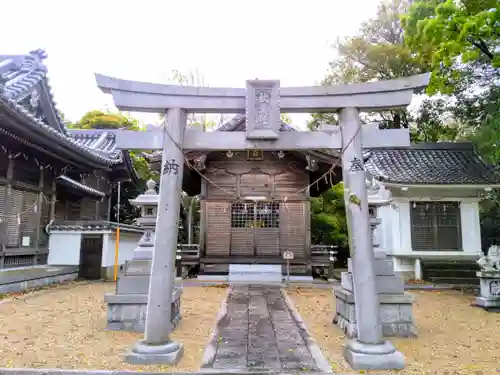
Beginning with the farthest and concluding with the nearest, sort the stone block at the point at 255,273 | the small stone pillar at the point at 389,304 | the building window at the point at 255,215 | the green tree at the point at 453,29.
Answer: the building window at the point at 255,215 < the stone block at the point at 255,273 < the green tree at the point at 453,29 < the small stone pillar at the point at 389,304

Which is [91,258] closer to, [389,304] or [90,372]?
[90,372]

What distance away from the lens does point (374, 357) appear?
5371 mm

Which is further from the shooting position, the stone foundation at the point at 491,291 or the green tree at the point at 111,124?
the green tree at the point at 111,124

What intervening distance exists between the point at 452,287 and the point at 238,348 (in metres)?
11.3

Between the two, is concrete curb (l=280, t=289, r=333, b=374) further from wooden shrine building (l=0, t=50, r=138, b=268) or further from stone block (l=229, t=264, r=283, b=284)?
wooden shrine building (l=0, t=50, r=138, b=268)

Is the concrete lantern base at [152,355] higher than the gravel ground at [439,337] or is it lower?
higher

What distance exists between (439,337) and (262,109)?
5.26 meters

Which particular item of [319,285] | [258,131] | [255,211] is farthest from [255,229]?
[258,131]

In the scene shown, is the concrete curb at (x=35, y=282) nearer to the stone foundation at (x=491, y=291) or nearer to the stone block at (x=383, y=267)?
the stone block at (x=383, y=267)

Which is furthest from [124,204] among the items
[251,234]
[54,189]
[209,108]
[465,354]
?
[465,354]

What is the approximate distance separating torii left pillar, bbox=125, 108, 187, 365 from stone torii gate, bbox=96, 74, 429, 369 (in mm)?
15

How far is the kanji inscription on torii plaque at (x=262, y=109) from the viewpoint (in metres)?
6.21

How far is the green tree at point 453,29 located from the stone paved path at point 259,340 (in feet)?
26.8

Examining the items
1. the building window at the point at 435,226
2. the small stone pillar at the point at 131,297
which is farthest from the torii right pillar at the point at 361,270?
the building window at the point at 435,226
